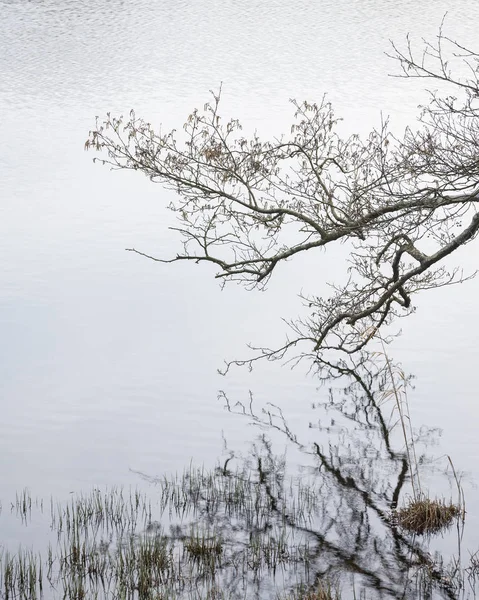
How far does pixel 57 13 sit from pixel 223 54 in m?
18.0

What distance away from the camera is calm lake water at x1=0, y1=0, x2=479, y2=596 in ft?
40.6

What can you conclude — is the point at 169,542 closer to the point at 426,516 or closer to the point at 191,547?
the point at 191,547

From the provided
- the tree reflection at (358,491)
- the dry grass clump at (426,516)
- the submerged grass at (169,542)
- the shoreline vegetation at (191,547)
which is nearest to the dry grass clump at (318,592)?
the shoreline vegetation at (191,547)

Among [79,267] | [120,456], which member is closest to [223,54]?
[79,267]

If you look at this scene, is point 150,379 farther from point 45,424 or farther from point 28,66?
point 28,66

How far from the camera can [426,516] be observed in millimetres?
9414

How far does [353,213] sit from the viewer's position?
10.8 meters

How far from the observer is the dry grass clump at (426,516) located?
9398 millimetres

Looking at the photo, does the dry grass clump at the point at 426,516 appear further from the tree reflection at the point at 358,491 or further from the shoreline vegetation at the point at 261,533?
the tree reflection at the point at 358,491

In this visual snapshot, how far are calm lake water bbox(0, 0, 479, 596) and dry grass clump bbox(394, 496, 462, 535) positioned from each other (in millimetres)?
321

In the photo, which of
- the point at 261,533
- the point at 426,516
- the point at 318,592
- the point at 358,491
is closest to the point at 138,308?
the point at 358,491

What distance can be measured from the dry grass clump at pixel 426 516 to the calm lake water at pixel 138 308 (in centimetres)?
32

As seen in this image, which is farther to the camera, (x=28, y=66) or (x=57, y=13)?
(x=57, y=13)

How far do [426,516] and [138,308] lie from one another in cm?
1053
